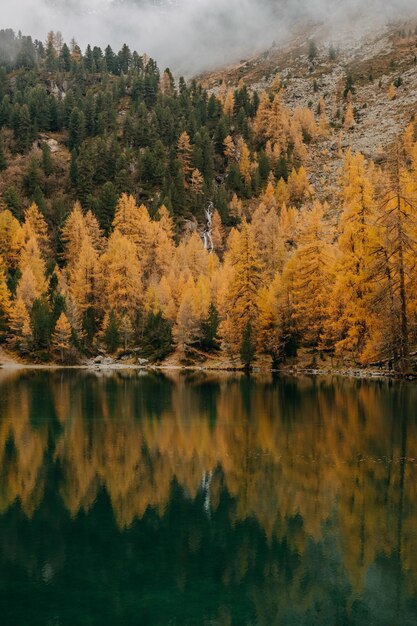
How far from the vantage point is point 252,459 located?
18.3 metres

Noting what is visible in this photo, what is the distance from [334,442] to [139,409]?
42.8ft

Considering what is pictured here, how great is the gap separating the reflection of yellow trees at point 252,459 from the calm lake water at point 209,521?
6 centimetres

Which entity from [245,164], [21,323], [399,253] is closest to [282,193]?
[245,164]

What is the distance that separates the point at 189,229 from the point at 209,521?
104415 mm

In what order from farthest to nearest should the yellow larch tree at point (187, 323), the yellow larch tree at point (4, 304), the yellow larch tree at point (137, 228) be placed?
1. the yellow larch tree at point (137, 228)
2. the yellow larch tree at point (4, 304)
3. the yellow larch tree at point (187, 323)

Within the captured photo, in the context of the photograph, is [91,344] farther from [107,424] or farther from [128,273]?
[107,424]

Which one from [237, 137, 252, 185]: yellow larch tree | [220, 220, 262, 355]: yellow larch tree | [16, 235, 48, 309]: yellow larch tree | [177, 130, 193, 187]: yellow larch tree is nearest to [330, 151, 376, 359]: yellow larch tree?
[220, 220, 262, 355]: yellow larch tree

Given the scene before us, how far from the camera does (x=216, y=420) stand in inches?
1044

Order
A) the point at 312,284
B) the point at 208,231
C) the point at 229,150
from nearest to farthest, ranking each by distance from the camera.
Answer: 1. the point at 312,284
2. the point at 208,231
3. the point at 229,150

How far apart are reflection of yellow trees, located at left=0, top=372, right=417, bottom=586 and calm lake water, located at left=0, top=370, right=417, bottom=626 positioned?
6 cm

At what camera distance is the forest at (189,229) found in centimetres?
4741

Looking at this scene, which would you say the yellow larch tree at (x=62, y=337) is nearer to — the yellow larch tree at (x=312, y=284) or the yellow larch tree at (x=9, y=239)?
the yellow larch tree at (x=9, y=239)

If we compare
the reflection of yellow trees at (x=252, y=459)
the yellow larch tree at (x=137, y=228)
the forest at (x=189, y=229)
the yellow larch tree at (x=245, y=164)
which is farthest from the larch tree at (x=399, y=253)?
the yellow larch tree at (x=245, y=164)

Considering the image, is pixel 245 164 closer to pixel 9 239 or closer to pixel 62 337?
pixel 9 239
